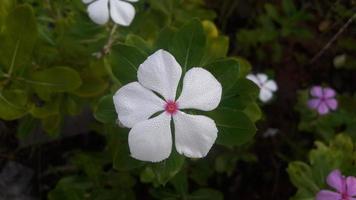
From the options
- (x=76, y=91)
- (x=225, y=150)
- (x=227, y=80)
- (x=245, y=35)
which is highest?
(x=227, y=80)

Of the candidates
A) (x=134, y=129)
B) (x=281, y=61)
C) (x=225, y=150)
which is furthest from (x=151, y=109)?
(x=281, y=61)

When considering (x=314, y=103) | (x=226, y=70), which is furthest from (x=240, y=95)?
(x=314, y=103)

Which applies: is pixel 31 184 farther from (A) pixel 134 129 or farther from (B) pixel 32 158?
(A) pixel 134 129

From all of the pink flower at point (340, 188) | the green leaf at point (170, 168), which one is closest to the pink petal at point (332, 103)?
the pink flower at point (340, 188)

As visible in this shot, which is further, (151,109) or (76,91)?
(76,91)

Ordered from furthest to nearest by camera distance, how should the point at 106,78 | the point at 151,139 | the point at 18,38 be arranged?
the point at 106,78
the point at 18,38
the point at 151,139

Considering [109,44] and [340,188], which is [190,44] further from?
[340,188]
